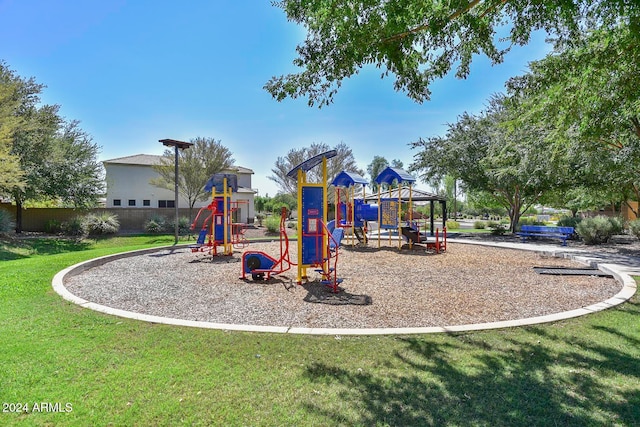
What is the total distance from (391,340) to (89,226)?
22096 mm

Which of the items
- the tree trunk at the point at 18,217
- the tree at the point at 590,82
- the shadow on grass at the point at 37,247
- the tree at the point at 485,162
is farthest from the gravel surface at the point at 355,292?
the tree trunk at the point at 18,217

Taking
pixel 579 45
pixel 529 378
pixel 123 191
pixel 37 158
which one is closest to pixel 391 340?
pixel 529 378

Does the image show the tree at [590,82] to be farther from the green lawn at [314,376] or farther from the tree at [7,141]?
the tree at [7,141]

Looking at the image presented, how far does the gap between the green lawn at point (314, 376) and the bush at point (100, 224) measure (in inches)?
733

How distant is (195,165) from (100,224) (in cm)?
762

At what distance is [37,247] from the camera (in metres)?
16.5

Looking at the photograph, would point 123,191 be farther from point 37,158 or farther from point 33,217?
point 37,158

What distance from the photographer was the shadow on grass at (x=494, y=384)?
2.72 metres

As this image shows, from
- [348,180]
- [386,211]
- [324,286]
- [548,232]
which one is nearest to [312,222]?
[324,286]

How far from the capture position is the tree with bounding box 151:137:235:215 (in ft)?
85.3

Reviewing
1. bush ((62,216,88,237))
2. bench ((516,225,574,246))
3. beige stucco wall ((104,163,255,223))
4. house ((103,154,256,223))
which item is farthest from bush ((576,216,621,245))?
bush ((62,216,88,237))

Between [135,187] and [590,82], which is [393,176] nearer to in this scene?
[590,82]

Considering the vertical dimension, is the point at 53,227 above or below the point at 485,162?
below

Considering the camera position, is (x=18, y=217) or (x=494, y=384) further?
(x=18, y=217)
